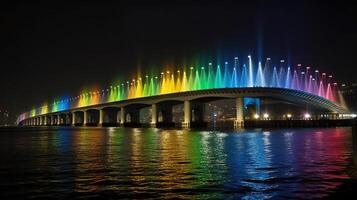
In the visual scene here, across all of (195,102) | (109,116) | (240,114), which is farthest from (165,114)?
(109,116)

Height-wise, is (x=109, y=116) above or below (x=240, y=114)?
above

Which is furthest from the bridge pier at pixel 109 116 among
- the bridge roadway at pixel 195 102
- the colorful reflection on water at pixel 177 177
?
the colorful reflection on water at pixel 177 177

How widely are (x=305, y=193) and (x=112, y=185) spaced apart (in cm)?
688

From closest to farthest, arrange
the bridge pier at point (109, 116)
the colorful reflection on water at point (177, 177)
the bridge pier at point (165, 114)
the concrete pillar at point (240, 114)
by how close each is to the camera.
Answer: the colorful reflection on water at point (177, 177) < the concrete pillar at point (240, 114) < the bridge pier at point (165, 114) < the bridge pier at point (109, 116)

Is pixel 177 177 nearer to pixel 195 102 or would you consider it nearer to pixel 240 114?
pixel 240 114

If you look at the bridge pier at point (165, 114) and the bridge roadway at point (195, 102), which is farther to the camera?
the bridge pier at point (165, 114)

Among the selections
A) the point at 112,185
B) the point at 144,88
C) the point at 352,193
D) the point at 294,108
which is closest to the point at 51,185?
the point at 112,185

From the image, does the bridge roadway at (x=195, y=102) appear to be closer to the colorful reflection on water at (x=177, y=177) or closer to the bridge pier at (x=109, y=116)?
the bridge pier at (x=109, y=116)

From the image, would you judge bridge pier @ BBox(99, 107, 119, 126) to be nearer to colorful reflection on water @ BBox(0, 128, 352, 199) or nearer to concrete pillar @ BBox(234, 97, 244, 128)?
concrete pillar @ BBox(234, 97, 244, 128)

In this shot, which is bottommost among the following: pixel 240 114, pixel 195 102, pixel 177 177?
pixel 177 177

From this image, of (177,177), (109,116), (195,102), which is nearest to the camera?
(177,177)

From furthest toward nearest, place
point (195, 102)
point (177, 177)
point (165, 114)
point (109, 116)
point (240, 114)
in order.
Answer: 1. point (109, 116)
2. point (165, 114)
3. point (195, 102)
4. point (240, 114)
5. point (177, 177)

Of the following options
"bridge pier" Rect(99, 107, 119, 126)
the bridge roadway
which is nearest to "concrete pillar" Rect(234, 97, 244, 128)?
the bridge roadway

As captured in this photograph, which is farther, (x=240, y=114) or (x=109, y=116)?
(x=109, y=116)
